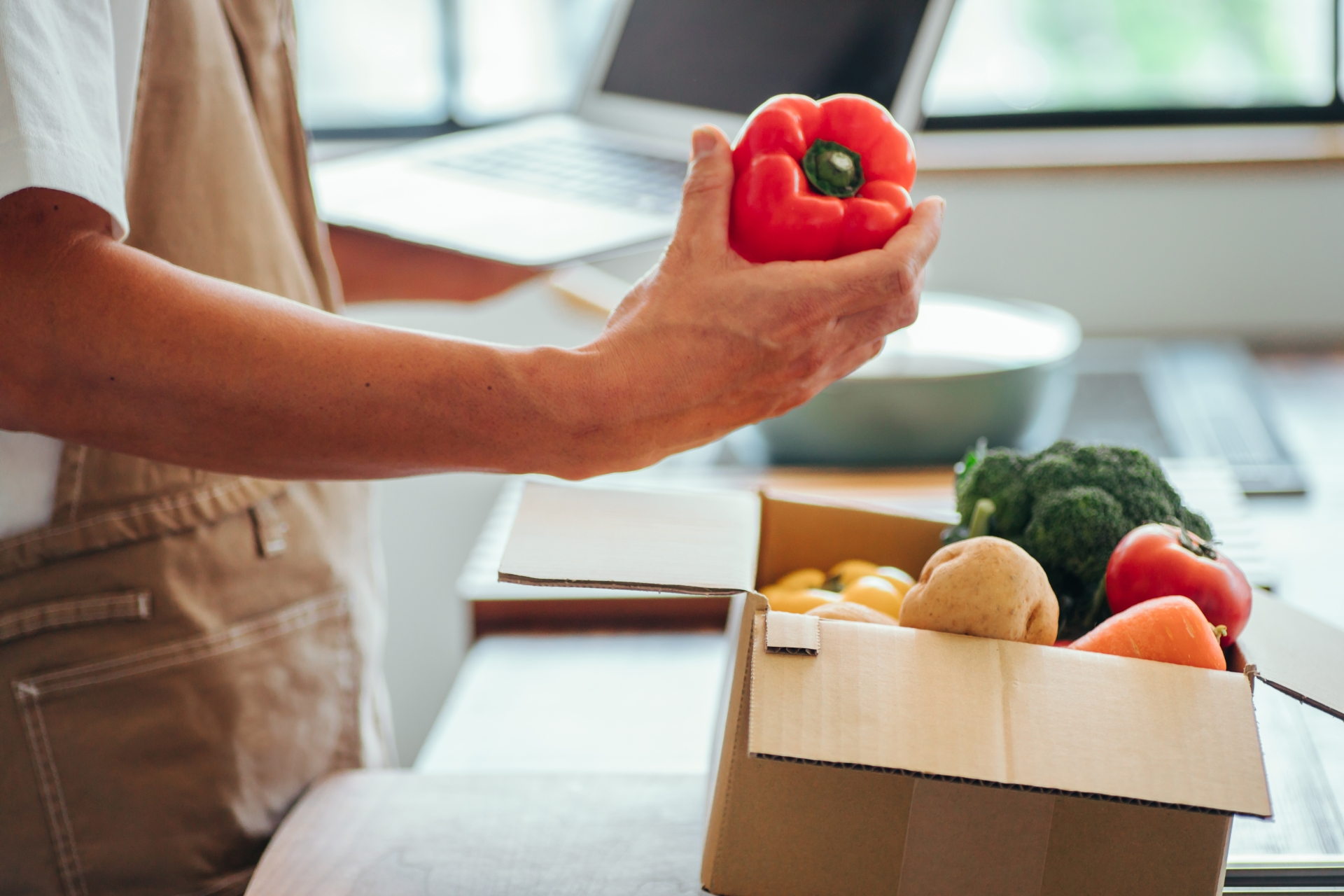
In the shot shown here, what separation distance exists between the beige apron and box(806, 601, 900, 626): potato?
→ 413 mm

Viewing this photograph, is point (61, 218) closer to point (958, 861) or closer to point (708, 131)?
point (708, 131)

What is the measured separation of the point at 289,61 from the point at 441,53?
185 centimetres

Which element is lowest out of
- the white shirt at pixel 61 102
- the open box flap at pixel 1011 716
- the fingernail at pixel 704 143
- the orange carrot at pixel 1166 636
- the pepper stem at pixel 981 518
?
the open box flap at pixel 1011 716

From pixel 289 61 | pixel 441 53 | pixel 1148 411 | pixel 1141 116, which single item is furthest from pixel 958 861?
pixel 441 53

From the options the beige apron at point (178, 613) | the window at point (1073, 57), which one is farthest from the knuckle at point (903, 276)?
the window at point (1073, 57)

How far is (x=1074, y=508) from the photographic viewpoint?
75 centimetres

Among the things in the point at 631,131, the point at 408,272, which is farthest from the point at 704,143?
the point at 631,131

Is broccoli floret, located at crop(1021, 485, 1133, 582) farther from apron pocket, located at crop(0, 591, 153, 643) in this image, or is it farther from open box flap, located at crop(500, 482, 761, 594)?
apron pocket, located at crop(0, 591, 153, 643)

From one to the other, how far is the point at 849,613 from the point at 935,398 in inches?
30.3

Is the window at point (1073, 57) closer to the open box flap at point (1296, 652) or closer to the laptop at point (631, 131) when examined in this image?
the laptop at point (631, 131)

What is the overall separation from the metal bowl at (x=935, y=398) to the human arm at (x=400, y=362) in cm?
65

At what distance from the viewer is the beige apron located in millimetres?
732

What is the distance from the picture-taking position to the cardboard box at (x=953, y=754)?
50cm

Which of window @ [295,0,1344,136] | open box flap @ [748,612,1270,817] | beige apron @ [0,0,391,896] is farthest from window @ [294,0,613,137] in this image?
open box flap @ [748,612,1270,817]
